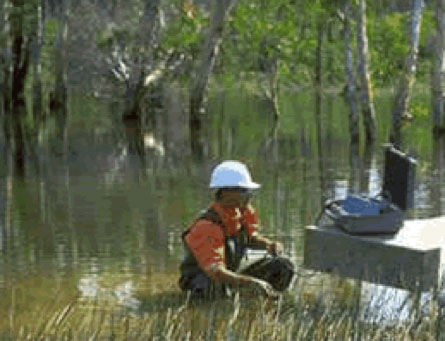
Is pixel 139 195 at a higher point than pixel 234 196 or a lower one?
lower

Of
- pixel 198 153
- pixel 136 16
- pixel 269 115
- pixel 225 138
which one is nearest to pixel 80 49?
pixel 136 16

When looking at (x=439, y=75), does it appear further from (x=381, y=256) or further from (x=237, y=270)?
(x=381, y=256)

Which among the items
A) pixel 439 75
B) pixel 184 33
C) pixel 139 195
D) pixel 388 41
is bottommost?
pixel 139 195

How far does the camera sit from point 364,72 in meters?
24.3

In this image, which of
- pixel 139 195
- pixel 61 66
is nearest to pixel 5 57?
pixel 61 66

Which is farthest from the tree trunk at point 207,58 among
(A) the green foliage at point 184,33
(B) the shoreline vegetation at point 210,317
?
(B) the shoreline vegetation at point 210,317

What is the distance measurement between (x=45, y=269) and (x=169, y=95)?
131 feet

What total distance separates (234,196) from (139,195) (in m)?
7.30

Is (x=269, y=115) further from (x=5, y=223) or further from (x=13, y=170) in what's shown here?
(x=5, y=223)

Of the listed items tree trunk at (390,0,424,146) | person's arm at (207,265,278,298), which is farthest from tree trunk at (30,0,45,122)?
person's arm at (207,265,278,298)

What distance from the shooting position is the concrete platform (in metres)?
7.94

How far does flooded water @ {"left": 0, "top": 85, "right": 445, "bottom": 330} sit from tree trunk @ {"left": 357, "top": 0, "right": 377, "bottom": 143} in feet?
2.07

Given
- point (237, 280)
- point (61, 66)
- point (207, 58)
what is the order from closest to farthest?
point (237, 280) → point (207, 58) → point (61, 66)

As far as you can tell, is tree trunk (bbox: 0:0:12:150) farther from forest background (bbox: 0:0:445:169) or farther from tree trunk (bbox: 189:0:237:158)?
tree trunk (bbox: 189:0:237:158)
